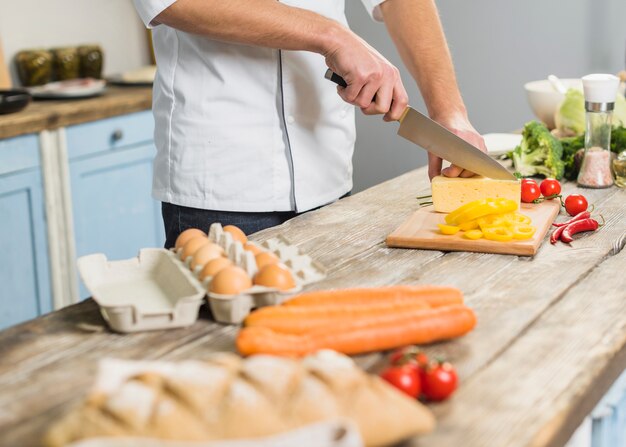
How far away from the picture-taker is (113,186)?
332cm

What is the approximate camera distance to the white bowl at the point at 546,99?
2670 mm

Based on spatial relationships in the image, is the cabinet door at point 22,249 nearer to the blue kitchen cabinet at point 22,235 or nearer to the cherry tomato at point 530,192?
the blue kitchen cabinet at point 22,235

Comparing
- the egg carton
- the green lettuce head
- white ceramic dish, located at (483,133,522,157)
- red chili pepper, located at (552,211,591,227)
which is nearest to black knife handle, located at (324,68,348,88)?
the egg carton

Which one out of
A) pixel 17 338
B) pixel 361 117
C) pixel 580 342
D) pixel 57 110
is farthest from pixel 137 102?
pixel 580 342

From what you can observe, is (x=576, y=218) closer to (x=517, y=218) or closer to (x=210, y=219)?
(x=517, y=218)

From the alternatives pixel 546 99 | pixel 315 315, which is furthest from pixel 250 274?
pixel 546 99

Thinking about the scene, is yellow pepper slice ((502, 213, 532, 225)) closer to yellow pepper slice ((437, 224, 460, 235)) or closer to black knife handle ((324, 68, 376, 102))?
yellow pepper slice ((437, 224, 460, 235))

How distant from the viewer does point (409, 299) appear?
1.24 m

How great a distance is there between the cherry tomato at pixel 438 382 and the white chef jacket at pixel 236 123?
0.97 meters

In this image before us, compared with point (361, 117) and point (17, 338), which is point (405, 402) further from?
point (361, 117)

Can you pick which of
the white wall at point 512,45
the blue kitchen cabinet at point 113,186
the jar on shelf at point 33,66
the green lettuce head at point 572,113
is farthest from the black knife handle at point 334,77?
the white wall at point 512,45

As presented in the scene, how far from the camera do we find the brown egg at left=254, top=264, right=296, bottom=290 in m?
1.24

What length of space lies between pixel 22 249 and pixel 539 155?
1816 mm

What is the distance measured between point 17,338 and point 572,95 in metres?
1.80
